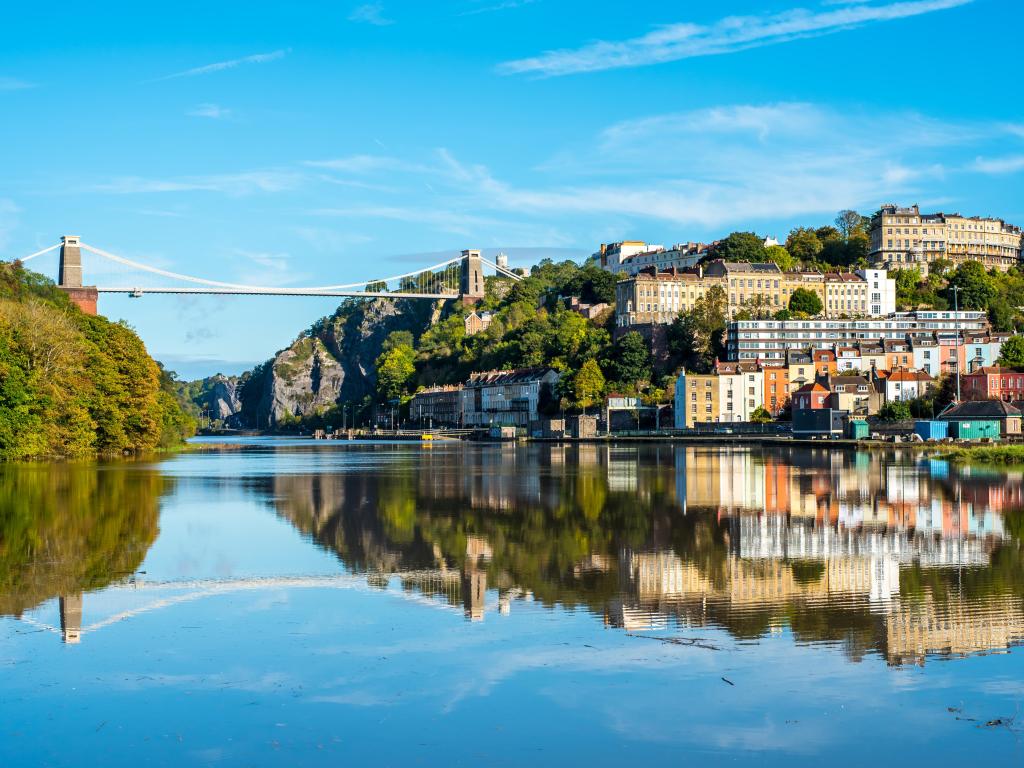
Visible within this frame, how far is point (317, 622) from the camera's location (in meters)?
9.40

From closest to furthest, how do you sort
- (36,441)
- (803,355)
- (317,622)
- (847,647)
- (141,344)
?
(847,647) → (317,622) → (36,441) → (141,344) → (803,355)

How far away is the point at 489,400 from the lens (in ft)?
318

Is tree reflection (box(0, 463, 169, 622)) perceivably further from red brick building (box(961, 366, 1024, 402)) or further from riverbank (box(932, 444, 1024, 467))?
red brick building (box(961, 366, 1024, 402))

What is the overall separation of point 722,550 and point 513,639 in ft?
17.8

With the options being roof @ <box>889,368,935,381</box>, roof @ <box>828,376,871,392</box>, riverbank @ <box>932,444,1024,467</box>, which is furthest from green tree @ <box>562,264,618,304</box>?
riverbank @ <box>932,444,1024,467</box>

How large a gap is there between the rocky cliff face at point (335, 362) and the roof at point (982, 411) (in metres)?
95.3

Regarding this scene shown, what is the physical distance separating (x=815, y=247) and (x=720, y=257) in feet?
34.8

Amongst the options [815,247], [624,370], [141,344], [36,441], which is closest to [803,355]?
[624,370]

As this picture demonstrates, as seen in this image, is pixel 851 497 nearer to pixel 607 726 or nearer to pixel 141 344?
pixel 607 726

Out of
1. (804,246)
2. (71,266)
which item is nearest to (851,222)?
(804,246)

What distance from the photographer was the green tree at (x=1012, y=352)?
223 feet

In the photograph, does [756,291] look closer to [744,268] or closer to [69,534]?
[744,268]

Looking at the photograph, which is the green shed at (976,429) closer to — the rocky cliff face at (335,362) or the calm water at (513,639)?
the calm water at (513,639)

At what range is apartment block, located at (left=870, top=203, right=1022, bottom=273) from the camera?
9531cm
